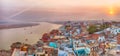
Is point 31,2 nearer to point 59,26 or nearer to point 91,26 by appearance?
point 59,26

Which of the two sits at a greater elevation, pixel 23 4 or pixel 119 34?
pixel 23 4

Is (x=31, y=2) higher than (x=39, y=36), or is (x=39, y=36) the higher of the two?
(x=31, y=2)

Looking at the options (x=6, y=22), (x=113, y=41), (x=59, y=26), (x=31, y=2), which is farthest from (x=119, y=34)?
(x=6, y=22)

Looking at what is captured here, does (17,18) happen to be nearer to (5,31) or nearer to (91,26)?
(5,31)

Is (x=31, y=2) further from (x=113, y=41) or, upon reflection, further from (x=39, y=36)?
(x=113, y=41)

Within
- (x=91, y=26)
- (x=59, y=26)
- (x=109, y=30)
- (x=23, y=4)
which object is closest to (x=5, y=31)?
(x=23, y=4)

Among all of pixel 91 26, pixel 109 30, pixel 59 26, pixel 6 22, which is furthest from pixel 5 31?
pixel 109 30

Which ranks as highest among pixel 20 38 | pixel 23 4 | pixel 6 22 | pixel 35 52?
pixel 23 4
